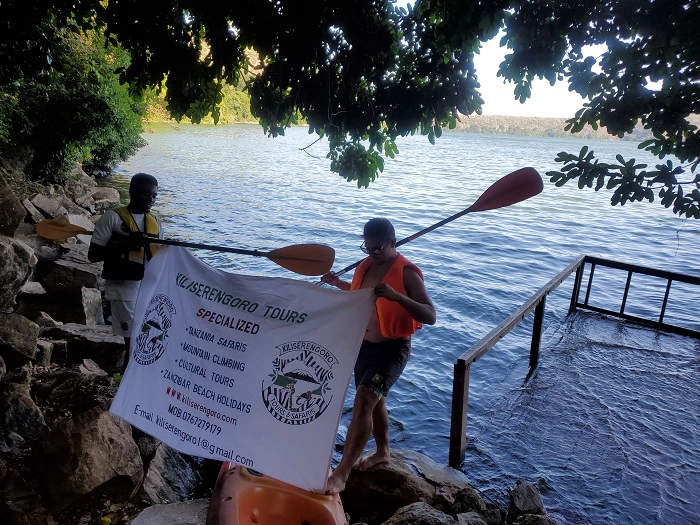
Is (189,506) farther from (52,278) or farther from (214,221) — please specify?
(214,221)

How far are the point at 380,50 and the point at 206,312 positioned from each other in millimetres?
2823

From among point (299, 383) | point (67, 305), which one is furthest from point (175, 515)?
point (67, 305)

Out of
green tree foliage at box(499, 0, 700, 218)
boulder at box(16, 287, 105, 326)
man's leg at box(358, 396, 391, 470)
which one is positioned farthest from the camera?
boulder at box(16, 287, 105, 326)

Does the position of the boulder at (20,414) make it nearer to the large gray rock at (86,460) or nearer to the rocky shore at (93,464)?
the rocky shore at (93,464)

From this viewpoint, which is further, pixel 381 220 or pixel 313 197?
pixel 313 197

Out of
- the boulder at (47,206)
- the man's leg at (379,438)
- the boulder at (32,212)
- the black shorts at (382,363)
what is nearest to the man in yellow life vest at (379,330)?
the black shorts at (382,363)

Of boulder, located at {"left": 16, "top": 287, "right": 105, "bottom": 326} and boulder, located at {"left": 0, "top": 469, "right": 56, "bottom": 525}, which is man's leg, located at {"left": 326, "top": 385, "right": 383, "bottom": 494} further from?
boulder, located at {"left": 16, "top": 287, "right": 105, "bottom": 326}

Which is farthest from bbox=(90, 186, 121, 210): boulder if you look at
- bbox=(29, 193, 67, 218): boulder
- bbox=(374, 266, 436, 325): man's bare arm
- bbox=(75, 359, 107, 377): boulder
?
bbox=(374, 266, 436, 325): man's bare arm

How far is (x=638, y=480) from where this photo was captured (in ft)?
18.0

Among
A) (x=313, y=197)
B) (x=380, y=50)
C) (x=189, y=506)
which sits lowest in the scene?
(x=313, y=197)

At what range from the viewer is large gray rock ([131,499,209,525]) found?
12.3 ft

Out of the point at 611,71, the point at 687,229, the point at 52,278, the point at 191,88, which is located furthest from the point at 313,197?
the point at 611,71

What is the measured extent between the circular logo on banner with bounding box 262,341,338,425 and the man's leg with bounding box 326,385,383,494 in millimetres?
784

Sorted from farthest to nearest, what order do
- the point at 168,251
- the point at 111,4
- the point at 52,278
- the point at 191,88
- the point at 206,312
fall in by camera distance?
1. the point at 52,278
2. the point at 191,88
3. the point at 111,4
4. the point at 168,251
5. the point at 206,312
